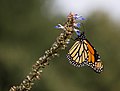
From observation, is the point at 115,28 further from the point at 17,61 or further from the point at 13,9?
the point at 17,61

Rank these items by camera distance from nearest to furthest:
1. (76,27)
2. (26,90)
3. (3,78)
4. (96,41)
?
1. (26,90)
2. (76,27)
3. (3,78)
4. (96,41)

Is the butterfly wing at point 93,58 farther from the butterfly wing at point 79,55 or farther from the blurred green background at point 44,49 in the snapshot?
the blurred green background at point 44,49

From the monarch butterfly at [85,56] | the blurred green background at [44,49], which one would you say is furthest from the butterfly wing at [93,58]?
the blurred green background at [44,49]

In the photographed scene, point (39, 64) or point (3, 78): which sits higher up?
point (3, 78)

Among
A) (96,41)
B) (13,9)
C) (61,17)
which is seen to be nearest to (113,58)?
(96,41)

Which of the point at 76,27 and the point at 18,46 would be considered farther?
the point at 18,46

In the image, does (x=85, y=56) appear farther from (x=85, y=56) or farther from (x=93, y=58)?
(x=93, y=58)

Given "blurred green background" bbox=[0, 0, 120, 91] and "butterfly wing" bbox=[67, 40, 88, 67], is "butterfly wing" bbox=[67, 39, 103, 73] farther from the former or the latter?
"blurred green background" bbox=[0, 0, 120, 91]

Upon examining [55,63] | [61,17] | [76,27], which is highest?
[61,17]
